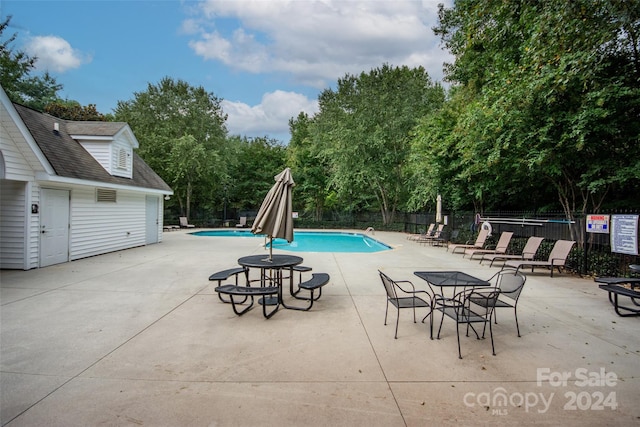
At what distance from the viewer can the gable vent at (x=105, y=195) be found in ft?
34.1

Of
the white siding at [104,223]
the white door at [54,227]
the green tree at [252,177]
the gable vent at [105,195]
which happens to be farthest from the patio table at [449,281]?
the green tree at [252,177]

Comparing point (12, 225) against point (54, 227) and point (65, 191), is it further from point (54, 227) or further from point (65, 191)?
point (65, 191)

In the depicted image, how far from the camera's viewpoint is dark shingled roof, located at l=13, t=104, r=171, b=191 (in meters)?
8.67

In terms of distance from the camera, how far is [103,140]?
11.0 meters

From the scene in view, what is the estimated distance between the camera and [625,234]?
6.61 m

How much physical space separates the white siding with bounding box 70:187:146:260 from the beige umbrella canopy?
7.38 metres

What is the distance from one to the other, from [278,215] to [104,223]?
8.68 metres

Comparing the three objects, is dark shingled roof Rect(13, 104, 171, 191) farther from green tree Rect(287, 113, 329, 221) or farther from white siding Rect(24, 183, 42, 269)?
green tree Rect(287, 113, 329, 221)

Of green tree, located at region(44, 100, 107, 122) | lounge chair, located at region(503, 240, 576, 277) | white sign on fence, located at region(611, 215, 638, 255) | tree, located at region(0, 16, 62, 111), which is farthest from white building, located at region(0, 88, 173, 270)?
white sign on fence, located at region(611, 215, 638, 255)

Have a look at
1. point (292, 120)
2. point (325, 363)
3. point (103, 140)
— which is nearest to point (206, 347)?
point (325, 363)

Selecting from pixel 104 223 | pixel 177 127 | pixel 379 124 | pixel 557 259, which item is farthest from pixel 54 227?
pixel 379 124

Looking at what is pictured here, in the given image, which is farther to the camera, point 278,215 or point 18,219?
point 18,219

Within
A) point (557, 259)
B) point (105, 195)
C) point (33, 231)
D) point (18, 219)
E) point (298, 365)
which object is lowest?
point (298, 365)

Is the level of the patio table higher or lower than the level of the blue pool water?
higher
